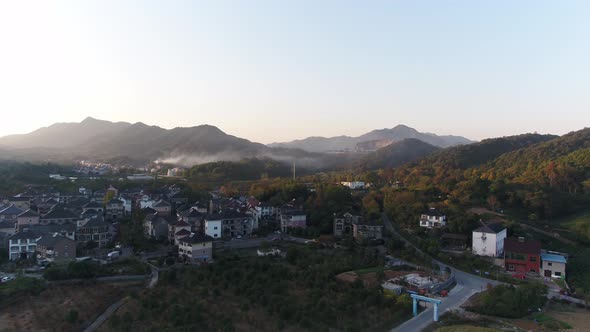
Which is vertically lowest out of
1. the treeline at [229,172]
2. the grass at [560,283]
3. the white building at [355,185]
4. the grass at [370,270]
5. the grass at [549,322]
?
the grass at [549,322]

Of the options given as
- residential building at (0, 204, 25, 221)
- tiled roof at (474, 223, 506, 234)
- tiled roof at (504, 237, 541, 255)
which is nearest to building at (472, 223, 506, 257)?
tiled roof at (474, 223, 506, 234)

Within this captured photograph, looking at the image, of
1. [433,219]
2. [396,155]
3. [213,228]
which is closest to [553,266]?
[433,219]

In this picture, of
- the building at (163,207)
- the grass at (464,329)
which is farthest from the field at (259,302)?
the building at (163,207)

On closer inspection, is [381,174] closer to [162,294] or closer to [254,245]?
[254,245]

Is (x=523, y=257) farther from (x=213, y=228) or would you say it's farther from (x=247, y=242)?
(x=213, y=228)

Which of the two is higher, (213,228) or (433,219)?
(433,219)

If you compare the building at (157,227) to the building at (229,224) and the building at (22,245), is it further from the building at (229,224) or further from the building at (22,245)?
the building at (22,245)
